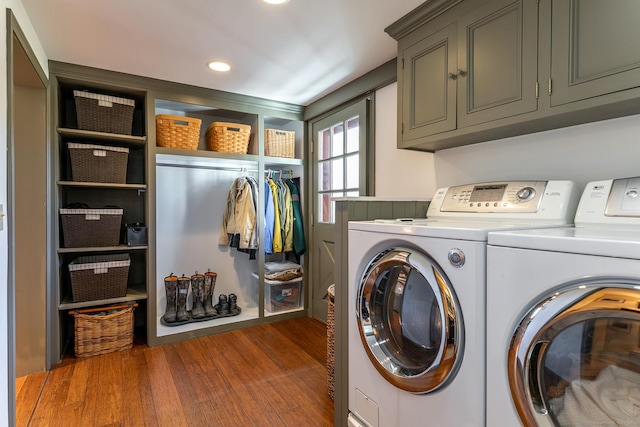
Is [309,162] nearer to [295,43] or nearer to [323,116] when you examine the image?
[323,116]

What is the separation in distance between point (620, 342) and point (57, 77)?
10.5 ft

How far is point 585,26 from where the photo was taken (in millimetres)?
1137

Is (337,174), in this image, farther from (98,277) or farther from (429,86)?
(98,277)

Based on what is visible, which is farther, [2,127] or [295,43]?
[295,43]

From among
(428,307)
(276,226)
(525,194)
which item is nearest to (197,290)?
(276,226)

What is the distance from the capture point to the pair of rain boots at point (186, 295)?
2.95 meters

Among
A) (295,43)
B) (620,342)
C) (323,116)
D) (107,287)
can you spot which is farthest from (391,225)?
(107,287)

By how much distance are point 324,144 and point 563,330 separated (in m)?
2.62

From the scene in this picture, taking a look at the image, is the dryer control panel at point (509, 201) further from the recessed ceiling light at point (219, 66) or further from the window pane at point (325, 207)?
the recessed ceiling light at point (219, 66)

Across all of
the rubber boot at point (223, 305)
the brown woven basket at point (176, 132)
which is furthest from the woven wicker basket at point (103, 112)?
the rubber boot at point (223, 305)

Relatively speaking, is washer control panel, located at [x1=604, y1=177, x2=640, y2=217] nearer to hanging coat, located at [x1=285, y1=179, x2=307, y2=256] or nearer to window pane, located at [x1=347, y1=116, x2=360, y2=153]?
window pane, located at [x1=347, y1=116, x2=360, y2=153]

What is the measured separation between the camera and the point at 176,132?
109 inches

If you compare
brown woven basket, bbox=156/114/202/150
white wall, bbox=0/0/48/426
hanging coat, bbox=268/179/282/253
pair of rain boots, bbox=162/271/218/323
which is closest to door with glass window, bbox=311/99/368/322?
hanging coat, bbox=268/179/282/253

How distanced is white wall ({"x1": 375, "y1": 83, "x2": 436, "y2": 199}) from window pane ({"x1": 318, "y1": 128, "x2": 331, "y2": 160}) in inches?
26.1
